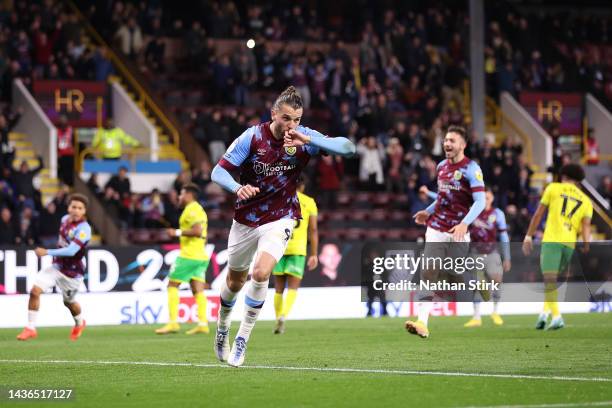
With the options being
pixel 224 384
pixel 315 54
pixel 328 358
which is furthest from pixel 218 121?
pixel 224 384

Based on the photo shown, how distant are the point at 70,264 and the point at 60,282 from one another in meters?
0.29

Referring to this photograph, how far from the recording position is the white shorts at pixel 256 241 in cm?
1123

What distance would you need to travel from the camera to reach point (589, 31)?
139 feet

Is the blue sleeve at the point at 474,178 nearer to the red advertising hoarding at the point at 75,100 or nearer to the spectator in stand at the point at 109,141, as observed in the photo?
the spectator in stand at the point at 109,141

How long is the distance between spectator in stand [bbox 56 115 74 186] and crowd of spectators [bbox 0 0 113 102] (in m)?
2.30

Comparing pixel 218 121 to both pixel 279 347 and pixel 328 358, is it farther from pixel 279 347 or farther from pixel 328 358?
pixel 328 358

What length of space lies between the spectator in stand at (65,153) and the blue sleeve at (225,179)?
17.1m

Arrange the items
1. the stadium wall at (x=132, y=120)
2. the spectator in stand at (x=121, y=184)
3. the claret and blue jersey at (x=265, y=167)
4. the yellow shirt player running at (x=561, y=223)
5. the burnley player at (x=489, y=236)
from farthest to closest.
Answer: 1. the stadium wall at (x=132, y=120)
2. the spectator in stand at (x=121, y=184)
3. the burnley player at (x=489, y=236)
4. the yellow shirt player running at (x=561, y=223)
5. the claret and blue jersey at (x=265, y=167)

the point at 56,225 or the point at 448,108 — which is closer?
the point at 56,225

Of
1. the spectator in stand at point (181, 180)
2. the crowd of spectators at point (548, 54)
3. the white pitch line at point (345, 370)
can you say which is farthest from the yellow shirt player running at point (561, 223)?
the crowd of spectators at point (548, 54)

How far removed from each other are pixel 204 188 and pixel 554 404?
66.0 feet

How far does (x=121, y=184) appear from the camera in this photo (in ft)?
89.2

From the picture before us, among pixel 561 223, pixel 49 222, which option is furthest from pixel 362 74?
pixel 561 223

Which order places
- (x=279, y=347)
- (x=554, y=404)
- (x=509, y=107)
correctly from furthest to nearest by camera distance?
(x=509, y=107), (x=279, y=347), (x=554, y=404)
